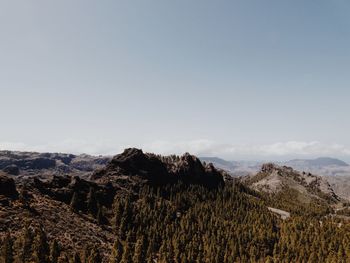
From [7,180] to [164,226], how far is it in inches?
Answer: 3254

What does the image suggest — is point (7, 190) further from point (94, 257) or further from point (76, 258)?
point (94, 257)

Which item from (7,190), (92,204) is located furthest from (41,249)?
(92,204)

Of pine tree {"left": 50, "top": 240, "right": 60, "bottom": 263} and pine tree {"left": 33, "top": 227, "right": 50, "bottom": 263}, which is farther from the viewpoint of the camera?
pine tree {"left": 50, "top": 240, "right": 60, "bottom": 263}

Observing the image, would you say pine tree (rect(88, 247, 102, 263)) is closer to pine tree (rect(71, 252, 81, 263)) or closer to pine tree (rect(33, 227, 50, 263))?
pine tree (rect(71, 252, 81, 263))

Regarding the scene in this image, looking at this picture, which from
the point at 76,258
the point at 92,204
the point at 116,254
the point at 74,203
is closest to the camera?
the point at 76,258

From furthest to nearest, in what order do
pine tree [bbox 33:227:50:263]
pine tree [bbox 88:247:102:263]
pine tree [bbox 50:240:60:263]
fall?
pine tree [bbox 88:247:102:263] < pine tree [bbox 50:240:60:263] < pine tree [bbox 33:227:50:263]

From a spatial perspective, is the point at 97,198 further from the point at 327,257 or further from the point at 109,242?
the point at 327,257

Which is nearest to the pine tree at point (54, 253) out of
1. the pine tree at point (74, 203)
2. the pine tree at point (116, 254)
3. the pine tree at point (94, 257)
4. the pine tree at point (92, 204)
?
the pine tree at point (94, 257)

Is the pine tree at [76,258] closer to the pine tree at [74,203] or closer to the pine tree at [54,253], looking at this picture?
the pine tree at [54,253]

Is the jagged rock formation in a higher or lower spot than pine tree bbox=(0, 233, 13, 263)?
higher

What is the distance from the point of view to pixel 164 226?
182500mm

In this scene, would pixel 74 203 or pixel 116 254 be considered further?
pixel 74 203

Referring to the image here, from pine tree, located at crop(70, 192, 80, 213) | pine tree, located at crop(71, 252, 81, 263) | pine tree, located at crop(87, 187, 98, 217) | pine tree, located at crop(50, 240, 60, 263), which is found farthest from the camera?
pine tree, located at crop(87, 187, 98, 217)

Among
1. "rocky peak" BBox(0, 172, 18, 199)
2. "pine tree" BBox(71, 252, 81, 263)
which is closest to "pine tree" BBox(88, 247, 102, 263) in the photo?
"pine tree" BBox(71, 252, 81, 263)
